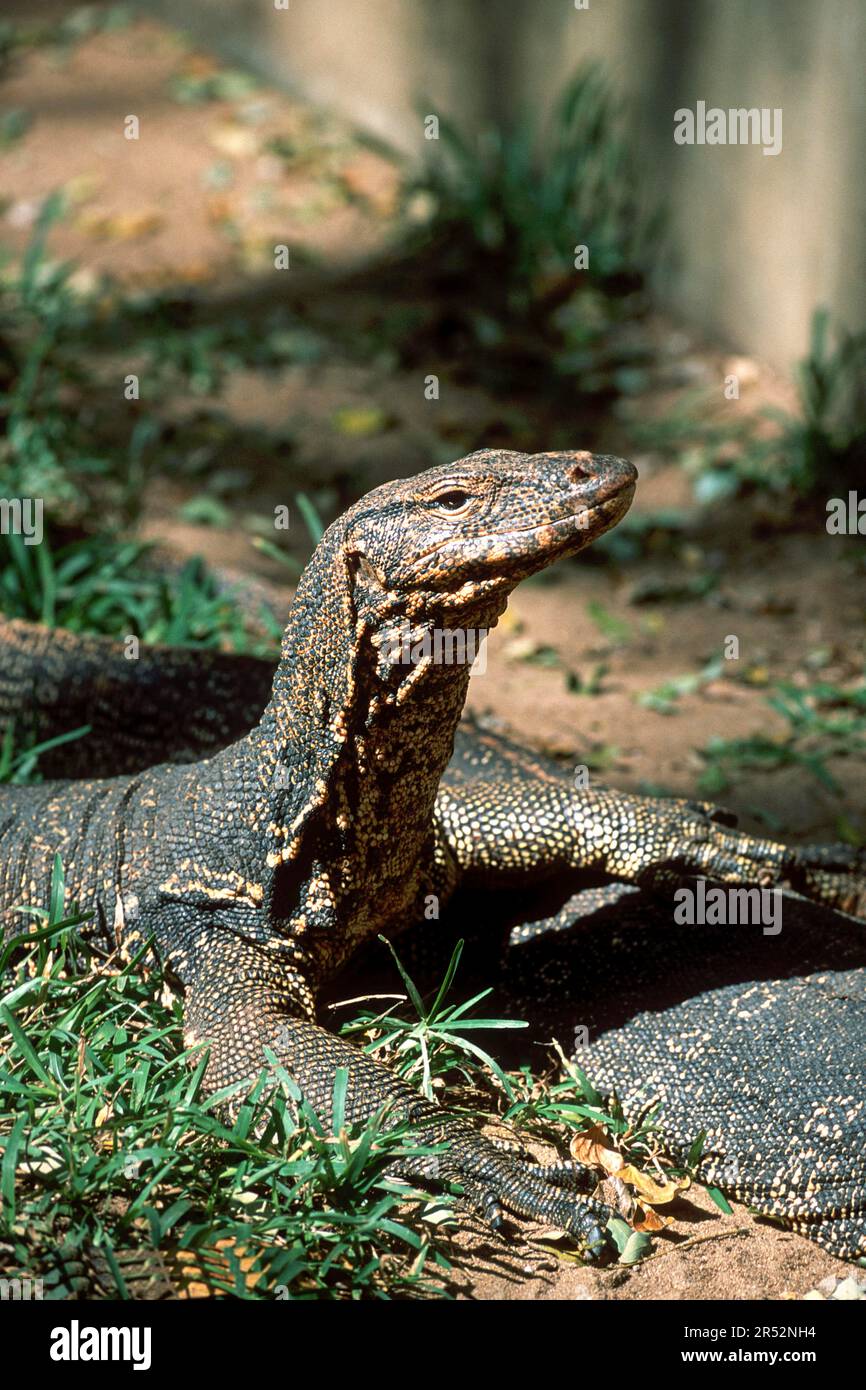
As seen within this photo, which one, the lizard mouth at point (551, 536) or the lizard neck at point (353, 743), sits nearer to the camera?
Result: the lizard mouth at point (551, 536)

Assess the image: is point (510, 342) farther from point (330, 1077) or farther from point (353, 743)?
point (330, 1077)

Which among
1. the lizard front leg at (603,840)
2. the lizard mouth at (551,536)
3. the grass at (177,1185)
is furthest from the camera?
the lizard front leg at (603,840)

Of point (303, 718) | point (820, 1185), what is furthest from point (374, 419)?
point (820, 1185)

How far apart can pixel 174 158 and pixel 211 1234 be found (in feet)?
29.1

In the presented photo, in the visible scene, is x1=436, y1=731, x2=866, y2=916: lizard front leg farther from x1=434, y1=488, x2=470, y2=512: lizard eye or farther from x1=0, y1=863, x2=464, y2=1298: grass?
x1=434, y1=488, x2=470, y2=512: lizard eye

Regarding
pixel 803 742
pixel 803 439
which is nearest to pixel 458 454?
pixel 803 439

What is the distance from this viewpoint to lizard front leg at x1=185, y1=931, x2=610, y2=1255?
3557 millimetres

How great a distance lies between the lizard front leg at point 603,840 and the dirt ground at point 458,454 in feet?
2.95

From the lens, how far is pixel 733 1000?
4.14 m

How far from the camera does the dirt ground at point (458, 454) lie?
5.31 metres

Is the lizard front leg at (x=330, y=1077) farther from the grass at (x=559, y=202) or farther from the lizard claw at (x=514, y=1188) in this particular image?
the grass at (x=559, y=202)

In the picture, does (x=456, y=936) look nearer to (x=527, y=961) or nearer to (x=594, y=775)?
(x=527, y=961)

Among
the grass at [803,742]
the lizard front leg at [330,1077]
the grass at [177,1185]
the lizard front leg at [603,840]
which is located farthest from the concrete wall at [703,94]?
the grass at [177,1185]
